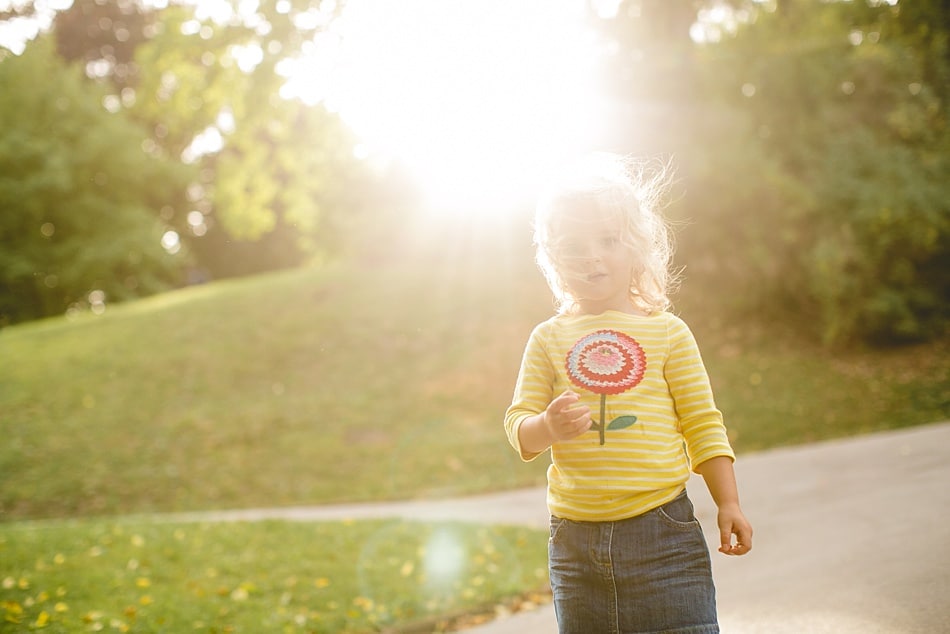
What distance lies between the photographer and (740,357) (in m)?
13.3

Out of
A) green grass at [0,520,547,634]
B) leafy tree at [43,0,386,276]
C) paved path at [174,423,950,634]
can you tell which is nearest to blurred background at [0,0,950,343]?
leafy tree at [43,0,386,276]

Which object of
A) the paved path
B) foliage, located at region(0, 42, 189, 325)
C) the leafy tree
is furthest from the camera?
foliage, located at region(0, 42, 189, 325)

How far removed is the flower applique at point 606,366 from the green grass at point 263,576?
10.2 feet

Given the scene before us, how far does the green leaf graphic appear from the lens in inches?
84.1

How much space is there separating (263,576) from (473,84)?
22.4 feet

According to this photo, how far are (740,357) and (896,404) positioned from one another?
259 centimetres

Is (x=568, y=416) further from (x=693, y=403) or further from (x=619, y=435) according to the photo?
(x=693, y=403)

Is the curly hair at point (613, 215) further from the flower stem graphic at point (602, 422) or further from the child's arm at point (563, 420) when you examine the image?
the child's arm at point (563, 420)

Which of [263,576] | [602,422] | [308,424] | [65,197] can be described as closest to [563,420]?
[602,422]

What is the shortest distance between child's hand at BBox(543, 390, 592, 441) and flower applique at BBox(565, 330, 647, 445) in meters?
0.17

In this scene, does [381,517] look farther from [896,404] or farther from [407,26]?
[896,404]

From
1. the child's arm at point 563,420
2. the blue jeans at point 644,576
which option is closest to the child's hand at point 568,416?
the child's arm at point 563,420

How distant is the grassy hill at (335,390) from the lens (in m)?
11.0

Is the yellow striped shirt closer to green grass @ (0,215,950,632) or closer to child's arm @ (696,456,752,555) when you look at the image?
child's arm @ (696,456,752,555)
